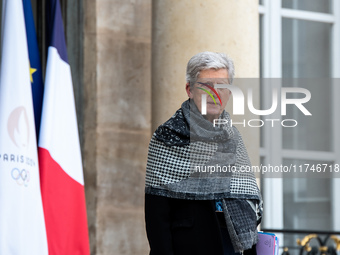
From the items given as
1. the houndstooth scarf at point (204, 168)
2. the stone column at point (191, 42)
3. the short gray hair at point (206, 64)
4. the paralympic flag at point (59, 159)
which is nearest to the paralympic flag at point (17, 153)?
the paralympic flag at point (59, 159)

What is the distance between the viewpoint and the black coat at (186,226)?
127 inches

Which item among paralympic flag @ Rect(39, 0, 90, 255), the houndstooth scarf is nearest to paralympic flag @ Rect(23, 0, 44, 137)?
paralympic flag @ Rect(39, 0, 90, 255)

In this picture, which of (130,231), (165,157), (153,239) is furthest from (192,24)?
(153,239)

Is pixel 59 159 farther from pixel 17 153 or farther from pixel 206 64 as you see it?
pixel 206 64

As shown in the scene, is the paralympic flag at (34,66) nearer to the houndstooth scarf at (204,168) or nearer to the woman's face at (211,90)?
the houndstooth scarf at (204,168)

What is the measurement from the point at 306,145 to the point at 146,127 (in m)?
2.08

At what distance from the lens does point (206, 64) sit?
11.0 feet

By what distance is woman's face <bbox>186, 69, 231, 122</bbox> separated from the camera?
3.32m

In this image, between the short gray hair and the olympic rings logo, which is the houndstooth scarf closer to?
the short gray hair

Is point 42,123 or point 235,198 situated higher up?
point 42,123

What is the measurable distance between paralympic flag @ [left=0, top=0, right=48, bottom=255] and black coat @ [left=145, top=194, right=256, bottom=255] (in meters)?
0.61

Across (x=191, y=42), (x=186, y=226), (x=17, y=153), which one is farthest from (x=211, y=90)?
(x=191, y=42)

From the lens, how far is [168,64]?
16.2 feet

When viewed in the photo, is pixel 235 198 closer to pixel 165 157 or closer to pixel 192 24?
pixel 165 157
